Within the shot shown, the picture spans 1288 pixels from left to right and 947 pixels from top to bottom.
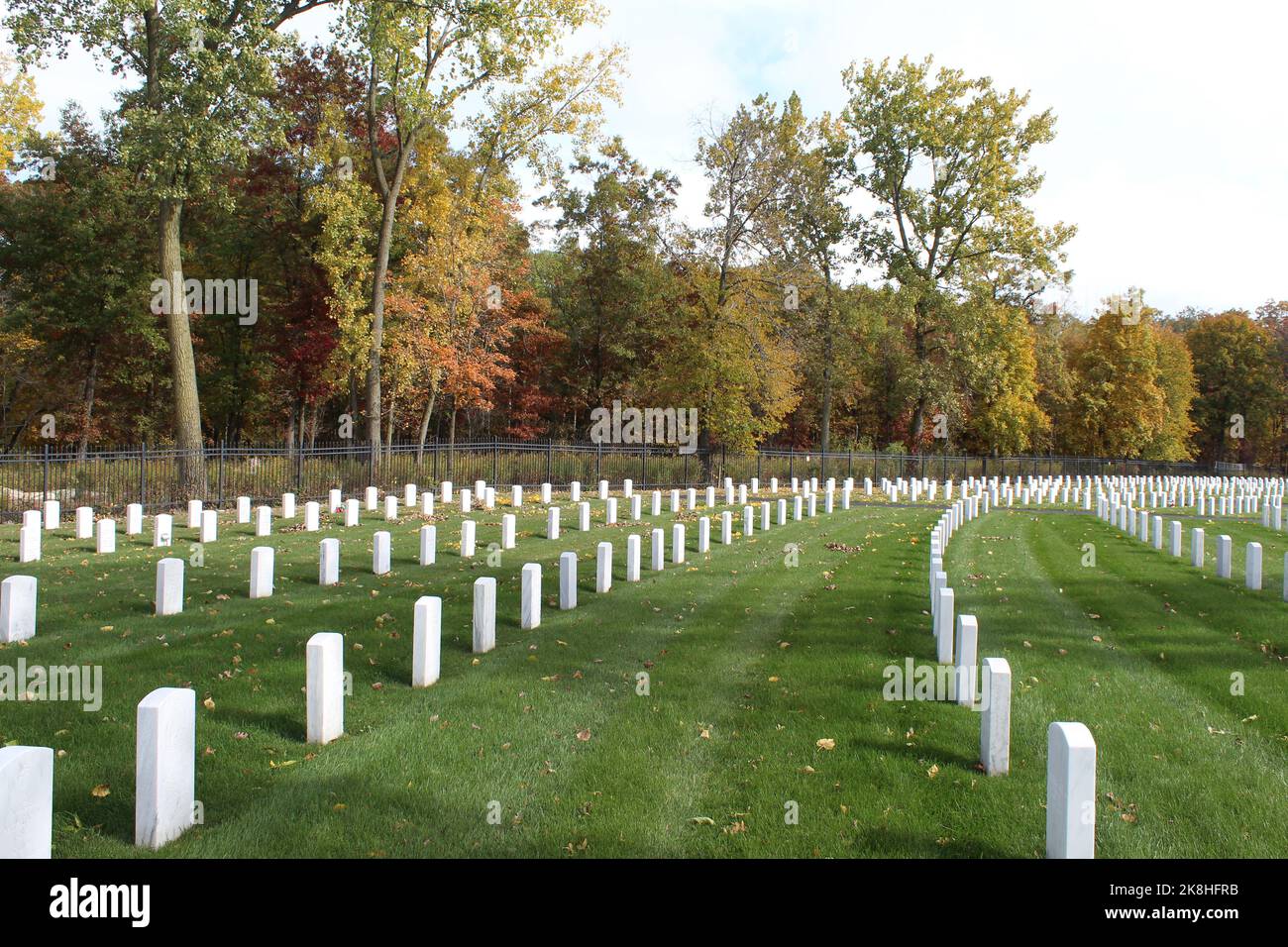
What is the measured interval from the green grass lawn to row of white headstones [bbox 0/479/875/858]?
182 mm

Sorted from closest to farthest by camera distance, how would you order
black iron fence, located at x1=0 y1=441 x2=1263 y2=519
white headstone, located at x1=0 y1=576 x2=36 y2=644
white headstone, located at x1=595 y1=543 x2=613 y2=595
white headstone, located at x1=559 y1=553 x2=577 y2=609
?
white headstone, located at x1=0 y1=576 x2=36 y2=644
white headstone, located at x1=559 y1=553 x2=577 y2=609
white headstone, located at x1=595 y1=543 x2=613 y2=595
black iron fence, located at x1=0 y1=441 x2=1263 y2=519

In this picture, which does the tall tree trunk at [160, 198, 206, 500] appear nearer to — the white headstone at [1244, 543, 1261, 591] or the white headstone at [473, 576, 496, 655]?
the white headstone at [473, 576, 496, 655]

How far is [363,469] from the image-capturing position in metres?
25.6

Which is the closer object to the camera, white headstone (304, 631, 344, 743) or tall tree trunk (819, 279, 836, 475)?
white headstone (304, 631, 344, 743)

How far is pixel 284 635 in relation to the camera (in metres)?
8.80

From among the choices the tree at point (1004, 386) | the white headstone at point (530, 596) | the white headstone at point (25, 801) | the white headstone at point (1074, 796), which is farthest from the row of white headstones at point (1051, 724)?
the tree at point (1004, 386)

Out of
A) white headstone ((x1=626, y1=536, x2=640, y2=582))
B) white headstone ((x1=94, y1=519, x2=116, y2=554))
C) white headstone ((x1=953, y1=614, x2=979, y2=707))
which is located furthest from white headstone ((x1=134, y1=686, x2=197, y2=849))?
white headstone ((x1=94, y1=519, x2=116, y2=554))

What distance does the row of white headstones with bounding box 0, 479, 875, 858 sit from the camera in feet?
12.5

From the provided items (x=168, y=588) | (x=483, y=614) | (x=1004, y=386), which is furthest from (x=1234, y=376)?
(x=168, y=588)

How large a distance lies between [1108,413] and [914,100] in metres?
25.8

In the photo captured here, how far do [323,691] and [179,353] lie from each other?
20.0 metres

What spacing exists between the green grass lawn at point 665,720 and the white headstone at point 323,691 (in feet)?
0.58

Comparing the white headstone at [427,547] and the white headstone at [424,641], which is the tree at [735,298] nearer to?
the white headstone at [427,547]
